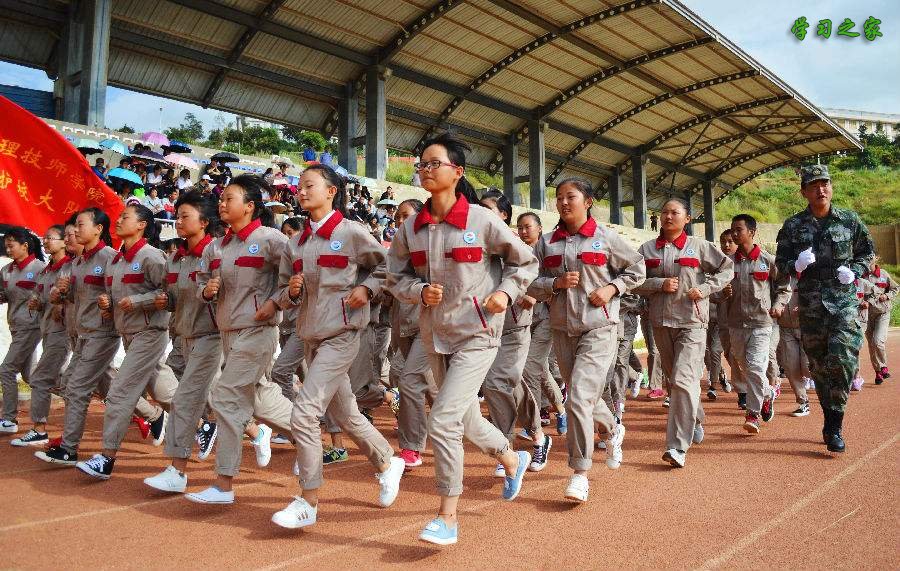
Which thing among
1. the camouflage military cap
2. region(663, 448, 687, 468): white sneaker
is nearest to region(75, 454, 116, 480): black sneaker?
region(663, 448, 687, 468): white sneaker

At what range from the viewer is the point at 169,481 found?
4602 millimetres

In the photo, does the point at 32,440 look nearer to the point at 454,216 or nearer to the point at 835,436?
the point at 454,216

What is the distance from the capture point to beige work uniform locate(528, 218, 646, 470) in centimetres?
454

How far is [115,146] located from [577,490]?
14.1m

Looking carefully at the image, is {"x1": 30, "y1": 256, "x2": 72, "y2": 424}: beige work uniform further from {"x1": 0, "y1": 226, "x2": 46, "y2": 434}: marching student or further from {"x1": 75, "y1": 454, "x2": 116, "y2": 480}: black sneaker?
{"x1": 75, "y1": 454, "x2": 116, "y2": 480}: black sneaker

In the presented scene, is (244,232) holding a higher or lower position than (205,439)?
higher

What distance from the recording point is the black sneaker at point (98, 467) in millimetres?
4848

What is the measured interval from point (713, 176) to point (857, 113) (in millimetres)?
77913

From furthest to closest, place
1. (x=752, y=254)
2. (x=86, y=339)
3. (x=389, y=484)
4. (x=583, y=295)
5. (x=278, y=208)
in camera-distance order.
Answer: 1. (x=278, y=208)
2. (x=752, y=254)
3. (x=86, y=339)
4. (x=583, y=295)
5. (x=389, y=484)

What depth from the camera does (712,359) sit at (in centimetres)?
891

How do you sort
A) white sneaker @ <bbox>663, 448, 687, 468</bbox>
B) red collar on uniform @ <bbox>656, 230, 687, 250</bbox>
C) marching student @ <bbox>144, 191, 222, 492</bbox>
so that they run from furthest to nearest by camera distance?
red collar on uniform @ <bbox>656, 230, 687, 250</bbox>
white sneaker @ <bbox>663, 448, 687, 468</bbox>
marching student @ <bbox>144, 191, 222, 492</bbox>

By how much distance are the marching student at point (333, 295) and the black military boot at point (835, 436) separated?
3476mm

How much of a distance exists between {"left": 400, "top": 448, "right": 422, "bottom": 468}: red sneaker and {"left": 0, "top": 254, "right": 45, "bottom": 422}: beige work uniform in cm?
413

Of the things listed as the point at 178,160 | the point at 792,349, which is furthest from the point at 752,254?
the point at 178,160
